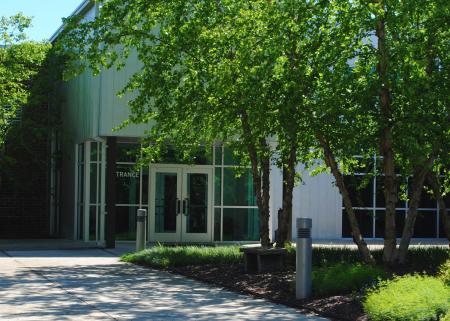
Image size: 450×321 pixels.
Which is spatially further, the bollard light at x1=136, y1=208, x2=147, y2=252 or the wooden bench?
the bollard light at x1=136, y1=208, x2=147, y2=252

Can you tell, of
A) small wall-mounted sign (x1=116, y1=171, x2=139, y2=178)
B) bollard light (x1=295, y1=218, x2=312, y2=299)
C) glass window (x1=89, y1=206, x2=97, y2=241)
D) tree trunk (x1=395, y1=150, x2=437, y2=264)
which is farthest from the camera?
small wall-mounted sign (x1=116, y1=171, x2=139, y2=178)

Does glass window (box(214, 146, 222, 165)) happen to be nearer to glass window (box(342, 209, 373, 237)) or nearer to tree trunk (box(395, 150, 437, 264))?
glass window (box(342, 209, 373, 237))

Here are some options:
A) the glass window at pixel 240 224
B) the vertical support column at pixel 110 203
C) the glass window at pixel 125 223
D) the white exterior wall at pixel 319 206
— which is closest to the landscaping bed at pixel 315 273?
the vertical support column at pixel 110 203

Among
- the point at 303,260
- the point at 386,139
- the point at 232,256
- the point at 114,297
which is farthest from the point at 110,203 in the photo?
the point at 303,260

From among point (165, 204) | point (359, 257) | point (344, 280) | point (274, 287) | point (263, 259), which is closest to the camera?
point (344, 280)

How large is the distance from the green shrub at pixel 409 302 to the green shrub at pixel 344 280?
4.00 feet

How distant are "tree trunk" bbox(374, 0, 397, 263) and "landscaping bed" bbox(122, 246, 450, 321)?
549 millimetres

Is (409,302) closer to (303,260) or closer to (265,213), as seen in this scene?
(303,260)

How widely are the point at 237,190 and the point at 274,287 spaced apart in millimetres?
13349

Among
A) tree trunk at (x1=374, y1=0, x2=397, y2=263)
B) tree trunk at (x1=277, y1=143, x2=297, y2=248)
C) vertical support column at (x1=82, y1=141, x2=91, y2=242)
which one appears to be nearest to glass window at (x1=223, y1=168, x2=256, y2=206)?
vertical support column at (x1=82, y1=141, x2=91, y2=242)

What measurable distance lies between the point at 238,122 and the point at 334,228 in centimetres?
1435

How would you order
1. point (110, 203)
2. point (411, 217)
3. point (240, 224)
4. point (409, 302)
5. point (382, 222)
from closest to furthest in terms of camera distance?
1. point (409, 302)
2. point (411, 217)
3. point (110, 203)
4. point (240, 224)
5. point (382, 222)

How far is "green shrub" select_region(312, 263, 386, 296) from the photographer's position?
10.7m

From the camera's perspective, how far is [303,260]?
10625 mm
